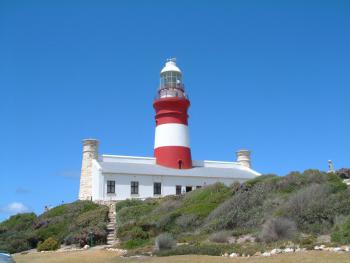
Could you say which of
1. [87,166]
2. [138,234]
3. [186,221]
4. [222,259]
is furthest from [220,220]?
[87,166]

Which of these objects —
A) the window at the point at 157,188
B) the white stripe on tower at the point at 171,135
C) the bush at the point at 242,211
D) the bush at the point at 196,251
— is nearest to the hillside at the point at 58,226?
the window at the point at 157,188

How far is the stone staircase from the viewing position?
2469cm

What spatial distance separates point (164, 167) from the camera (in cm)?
4034

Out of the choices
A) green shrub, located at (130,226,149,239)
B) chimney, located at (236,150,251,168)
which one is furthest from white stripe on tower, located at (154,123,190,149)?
green shrub, located at (130,226,149,239)

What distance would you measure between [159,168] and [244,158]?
10.4 metres

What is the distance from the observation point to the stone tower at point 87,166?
38.3 metres

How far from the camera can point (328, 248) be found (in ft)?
46.2

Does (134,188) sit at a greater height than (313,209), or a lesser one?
greater

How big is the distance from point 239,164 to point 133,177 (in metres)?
13.0

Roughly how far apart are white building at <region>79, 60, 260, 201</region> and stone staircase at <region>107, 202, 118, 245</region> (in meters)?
3.17

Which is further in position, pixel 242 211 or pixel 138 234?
pixel 138 234

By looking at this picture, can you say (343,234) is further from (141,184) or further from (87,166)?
(87,166)

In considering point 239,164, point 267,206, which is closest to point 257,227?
point 267,206

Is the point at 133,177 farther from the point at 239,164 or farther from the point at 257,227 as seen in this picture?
the point at 257,227
